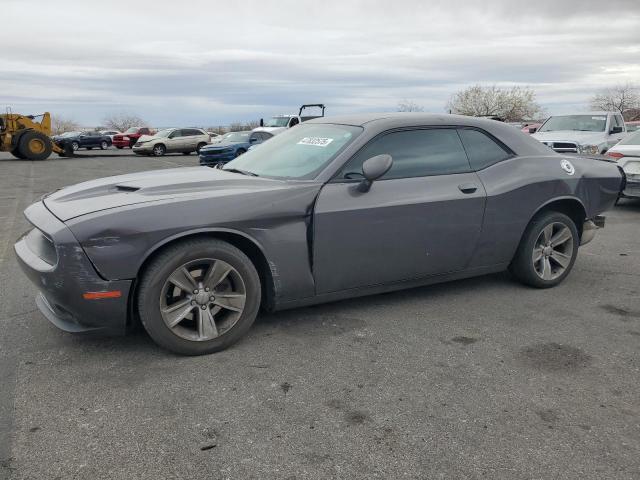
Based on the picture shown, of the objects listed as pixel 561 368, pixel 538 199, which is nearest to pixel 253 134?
pixel 538 199

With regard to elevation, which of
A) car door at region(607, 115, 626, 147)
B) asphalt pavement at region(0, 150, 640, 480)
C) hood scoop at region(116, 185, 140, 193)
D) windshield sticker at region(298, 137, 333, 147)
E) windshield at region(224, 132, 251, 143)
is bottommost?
asphalt pavement at region(0, 150, 640, 480)

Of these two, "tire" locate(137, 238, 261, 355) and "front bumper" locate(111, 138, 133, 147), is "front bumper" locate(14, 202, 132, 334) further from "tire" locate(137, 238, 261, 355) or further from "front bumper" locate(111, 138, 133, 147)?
"front bumper" locate(111, 138, 133, 147)

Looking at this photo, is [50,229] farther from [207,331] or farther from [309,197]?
[309,197]

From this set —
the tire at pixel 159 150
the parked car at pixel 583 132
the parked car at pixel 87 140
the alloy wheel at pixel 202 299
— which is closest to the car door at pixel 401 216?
the alloy wheel at pixel 202 299

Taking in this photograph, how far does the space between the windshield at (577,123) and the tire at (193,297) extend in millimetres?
11597

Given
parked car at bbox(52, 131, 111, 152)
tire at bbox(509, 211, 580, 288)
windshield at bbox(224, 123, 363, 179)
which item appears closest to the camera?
windshield at bbox(224, 123, 363, 179)

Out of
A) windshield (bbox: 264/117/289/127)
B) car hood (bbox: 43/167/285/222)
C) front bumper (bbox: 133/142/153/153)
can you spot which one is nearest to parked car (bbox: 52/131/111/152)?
front bumper (bbox: 133/142/153/153)

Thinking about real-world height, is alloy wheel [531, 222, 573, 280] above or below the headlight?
below

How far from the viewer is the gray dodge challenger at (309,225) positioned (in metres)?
3.19

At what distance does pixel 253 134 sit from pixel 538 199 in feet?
55.7

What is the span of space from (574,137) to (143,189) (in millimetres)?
10883

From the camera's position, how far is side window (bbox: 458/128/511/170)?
4418 millimetres

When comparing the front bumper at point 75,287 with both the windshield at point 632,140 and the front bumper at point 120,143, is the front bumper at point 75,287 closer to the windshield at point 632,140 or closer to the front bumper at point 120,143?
the windshield at point 632,140

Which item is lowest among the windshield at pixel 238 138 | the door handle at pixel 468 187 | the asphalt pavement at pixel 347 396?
the asphalt pavement at pixel 347 396
